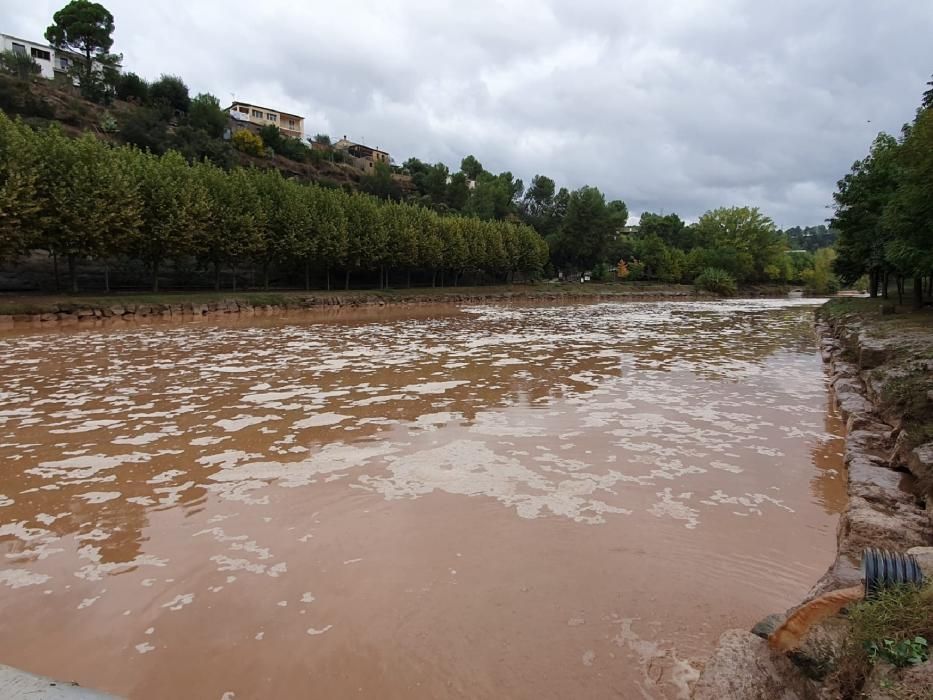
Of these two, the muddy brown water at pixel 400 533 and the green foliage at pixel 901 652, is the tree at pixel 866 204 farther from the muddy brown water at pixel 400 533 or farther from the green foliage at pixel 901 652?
the green foliage at pixel 901 652

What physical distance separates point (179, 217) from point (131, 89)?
2808 inches

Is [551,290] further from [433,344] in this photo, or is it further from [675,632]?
[675,632]

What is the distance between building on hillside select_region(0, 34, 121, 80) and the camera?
86688 millimetres

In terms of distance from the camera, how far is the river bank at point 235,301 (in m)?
28.1

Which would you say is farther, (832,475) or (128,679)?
(832,475)

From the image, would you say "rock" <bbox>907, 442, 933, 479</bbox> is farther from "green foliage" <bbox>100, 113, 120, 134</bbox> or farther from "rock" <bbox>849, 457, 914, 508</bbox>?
"green foliage" <bbox>100, 113, 120, 134</bbox>

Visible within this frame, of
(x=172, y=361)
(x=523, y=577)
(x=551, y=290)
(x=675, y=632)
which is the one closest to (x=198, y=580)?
(x=523, y=577)

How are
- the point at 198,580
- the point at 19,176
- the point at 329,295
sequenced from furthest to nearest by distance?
the point at 329,295
the point at 19,176
the point at 198,580

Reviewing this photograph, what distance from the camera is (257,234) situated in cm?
4194

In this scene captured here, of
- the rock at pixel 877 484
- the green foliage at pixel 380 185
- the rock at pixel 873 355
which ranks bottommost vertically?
the rock at pixel 877 484

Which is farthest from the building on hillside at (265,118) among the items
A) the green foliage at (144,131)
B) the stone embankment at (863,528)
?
the stone embankment at (863,528)

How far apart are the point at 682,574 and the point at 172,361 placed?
15313 mm

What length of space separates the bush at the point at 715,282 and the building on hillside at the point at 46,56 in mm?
104248

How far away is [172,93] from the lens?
92.6 meters
